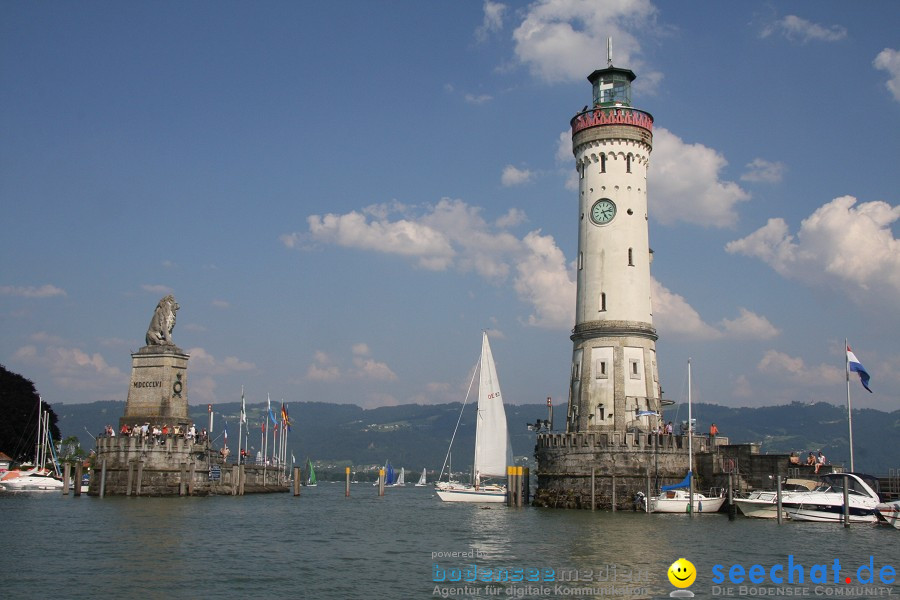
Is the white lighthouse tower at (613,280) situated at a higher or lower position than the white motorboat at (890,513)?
higher

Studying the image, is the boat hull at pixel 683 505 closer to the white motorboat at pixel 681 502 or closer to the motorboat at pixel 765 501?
the white motorboat at pixel 681 502

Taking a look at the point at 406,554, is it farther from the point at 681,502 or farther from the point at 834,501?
the point at 834,501

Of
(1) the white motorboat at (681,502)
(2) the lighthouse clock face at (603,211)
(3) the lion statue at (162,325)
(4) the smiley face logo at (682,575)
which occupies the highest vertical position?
(2) the lighthouse clock face at (603,211)

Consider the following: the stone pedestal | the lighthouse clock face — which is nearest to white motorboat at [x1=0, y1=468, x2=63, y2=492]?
the stone pedestal

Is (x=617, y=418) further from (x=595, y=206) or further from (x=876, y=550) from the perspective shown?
(x=876, y=550)

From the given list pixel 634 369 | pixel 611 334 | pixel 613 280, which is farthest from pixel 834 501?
pixel 613 280

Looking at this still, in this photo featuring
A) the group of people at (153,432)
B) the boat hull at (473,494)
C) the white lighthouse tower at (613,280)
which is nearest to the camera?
the white lighthouse tower at (613,280)

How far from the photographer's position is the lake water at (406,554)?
95.3 feet

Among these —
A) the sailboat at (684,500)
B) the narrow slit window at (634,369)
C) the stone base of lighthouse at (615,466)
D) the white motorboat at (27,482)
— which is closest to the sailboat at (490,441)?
the stone base of lighthouse at (615,466)

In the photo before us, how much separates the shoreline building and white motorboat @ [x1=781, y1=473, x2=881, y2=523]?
910cm

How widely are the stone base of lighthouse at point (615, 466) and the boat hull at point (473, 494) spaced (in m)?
12.3

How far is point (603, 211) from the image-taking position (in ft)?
217

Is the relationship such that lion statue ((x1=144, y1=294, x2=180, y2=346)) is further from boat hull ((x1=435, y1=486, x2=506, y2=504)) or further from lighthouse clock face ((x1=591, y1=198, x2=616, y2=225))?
lighthouse clock face ((x1=591, y1=198, x2=616, y2=225))

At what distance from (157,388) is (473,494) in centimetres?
2792
